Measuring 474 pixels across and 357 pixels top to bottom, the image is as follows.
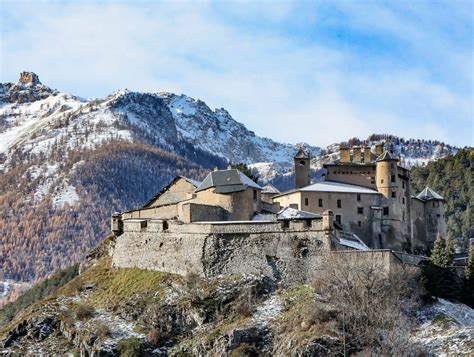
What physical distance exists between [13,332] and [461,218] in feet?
273

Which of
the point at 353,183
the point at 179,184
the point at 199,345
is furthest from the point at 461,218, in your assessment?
the point at 199,345

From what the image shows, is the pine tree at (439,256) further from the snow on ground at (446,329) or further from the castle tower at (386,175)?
the castle tower at (386,175)

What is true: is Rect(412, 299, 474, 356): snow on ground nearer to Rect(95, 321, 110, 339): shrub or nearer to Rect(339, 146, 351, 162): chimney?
Rect(95, 321, 110, 339): shrub

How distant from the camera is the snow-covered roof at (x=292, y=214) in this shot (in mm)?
80669

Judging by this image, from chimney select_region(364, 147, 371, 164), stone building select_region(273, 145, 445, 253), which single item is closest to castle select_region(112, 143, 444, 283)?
chimney select_region(364, 147, 371, 164)

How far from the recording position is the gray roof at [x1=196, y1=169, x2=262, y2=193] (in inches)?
3396

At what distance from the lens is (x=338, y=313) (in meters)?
71.6

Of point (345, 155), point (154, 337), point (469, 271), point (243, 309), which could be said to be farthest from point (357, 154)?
point (154, 337)

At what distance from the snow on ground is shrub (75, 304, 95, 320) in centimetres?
2793

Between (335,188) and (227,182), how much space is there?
12.4 metres

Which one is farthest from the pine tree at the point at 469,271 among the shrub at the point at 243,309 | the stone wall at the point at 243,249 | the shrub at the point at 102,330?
the shrub at the point at 102,330

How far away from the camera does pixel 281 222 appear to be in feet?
262

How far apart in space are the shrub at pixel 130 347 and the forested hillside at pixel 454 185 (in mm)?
72844

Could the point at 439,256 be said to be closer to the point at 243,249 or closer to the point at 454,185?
the point at 243,249
